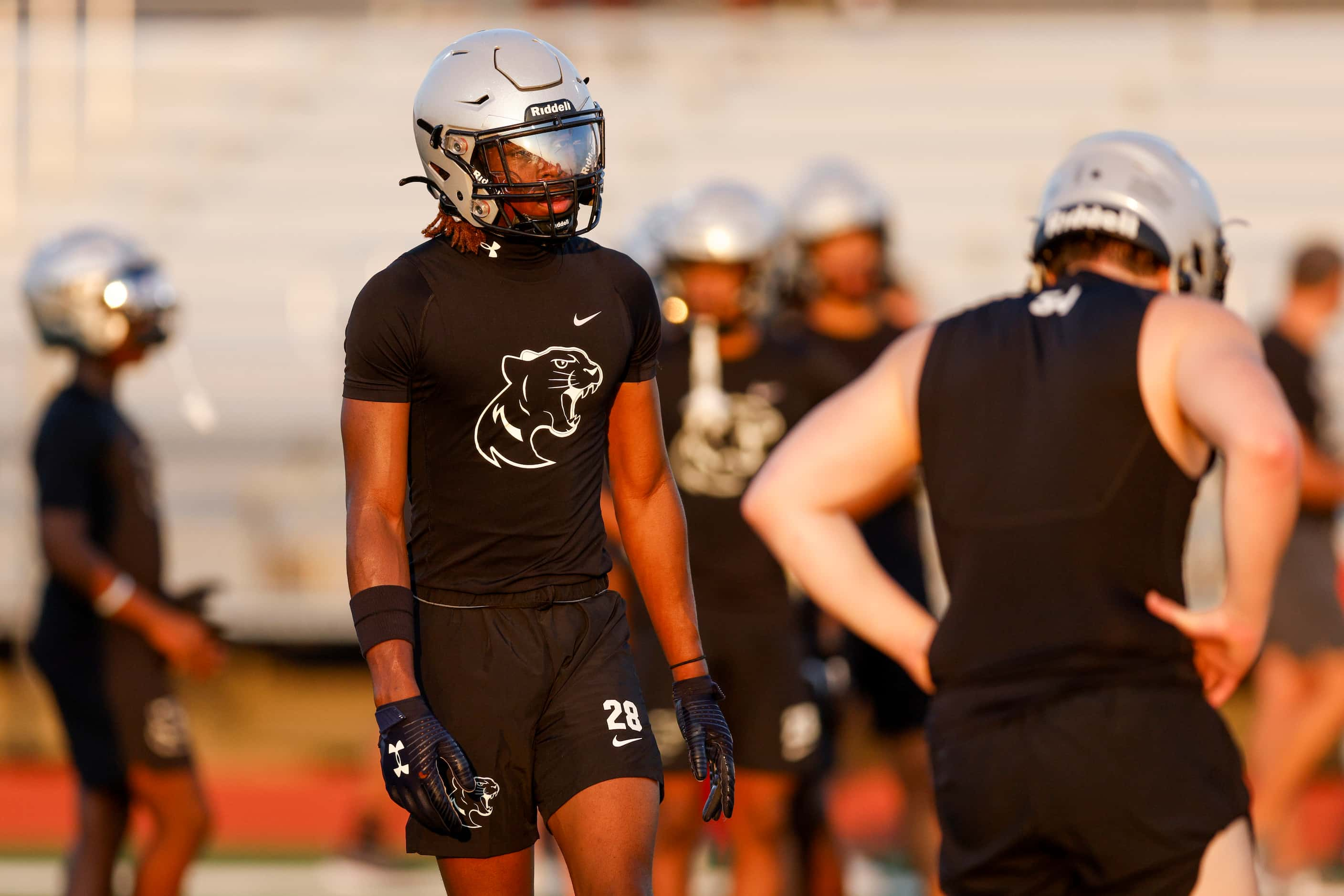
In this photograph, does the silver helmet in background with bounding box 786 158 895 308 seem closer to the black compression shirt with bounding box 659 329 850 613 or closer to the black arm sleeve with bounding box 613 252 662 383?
the black compression shirt with bounding box 659 329 850 613

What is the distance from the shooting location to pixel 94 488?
596cm

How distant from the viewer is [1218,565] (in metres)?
11.5

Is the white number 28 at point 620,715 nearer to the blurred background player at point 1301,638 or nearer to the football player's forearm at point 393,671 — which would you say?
the football player's forearm at point 393,671

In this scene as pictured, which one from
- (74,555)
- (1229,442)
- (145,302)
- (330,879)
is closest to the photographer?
(1229,442)

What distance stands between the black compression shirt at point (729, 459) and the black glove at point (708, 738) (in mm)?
2344

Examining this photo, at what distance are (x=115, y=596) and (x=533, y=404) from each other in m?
2.94

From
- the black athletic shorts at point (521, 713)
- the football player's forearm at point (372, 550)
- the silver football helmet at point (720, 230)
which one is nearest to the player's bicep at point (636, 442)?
the black athletic shorts at point (521, 713)

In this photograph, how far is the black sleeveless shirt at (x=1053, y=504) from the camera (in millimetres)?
3156

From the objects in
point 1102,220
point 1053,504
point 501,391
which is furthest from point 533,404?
point 1102,220

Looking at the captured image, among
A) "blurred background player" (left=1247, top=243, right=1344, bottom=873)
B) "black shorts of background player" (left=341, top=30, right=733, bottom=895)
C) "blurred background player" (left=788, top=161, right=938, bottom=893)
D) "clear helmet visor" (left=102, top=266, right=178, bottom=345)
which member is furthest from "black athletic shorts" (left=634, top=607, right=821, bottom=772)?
"blurred background player" (left=1247, top=243, right=1344, bottom=873)

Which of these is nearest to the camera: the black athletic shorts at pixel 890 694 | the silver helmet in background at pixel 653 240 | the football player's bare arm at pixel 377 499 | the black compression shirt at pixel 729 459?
A: the football player's bare arm at pixel 377 499

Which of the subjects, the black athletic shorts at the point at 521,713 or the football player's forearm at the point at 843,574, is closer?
the black athletic shorts at the point at 521,713

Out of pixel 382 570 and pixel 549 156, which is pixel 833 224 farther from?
pixel 382 570

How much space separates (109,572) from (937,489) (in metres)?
3.37
